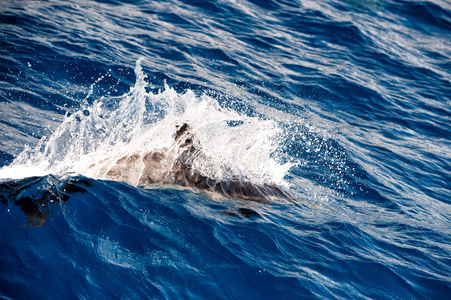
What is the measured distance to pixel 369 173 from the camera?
7.88 metres

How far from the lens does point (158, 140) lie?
608 cm

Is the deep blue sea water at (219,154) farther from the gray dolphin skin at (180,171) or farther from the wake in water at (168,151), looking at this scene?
the gray dolphin skin at (180,171)

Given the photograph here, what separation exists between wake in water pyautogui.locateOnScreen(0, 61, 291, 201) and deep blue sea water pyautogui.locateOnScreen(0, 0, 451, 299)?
0.03 metres

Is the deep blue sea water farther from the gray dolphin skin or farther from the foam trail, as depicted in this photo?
the gray dolphin skin

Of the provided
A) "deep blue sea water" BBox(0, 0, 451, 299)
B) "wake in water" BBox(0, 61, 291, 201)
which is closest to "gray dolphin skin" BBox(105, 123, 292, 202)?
"wake in water" BBox(0, 61, 291, 201)

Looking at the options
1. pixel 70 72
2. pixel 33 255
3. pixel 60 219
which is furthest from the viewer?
pixel 70 72

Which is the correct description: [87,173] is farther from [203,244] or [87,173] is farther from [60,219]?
[203,244]

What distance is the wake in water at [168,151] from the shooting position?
5707mm

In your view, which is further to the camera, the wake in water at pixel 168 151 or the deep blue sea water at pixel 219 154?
the wake in water at pixel 168 151

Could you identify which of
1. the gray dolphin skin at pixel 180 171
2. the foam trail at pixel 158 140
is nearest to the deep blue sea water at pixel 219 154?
the foam trail at pixel 158 140

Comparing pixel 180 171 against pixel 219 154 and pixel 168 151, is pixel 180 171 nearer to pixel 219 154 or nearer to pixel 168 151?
pixel 168 151

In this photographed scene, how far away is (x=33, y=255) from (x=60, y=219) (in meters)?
0.59

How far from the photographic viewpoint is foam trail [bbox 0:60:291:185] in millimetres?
5789

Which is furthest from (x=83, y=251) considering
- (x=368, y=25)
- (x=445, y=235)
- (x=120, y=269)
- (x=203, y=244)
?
(x=368, y=25)
